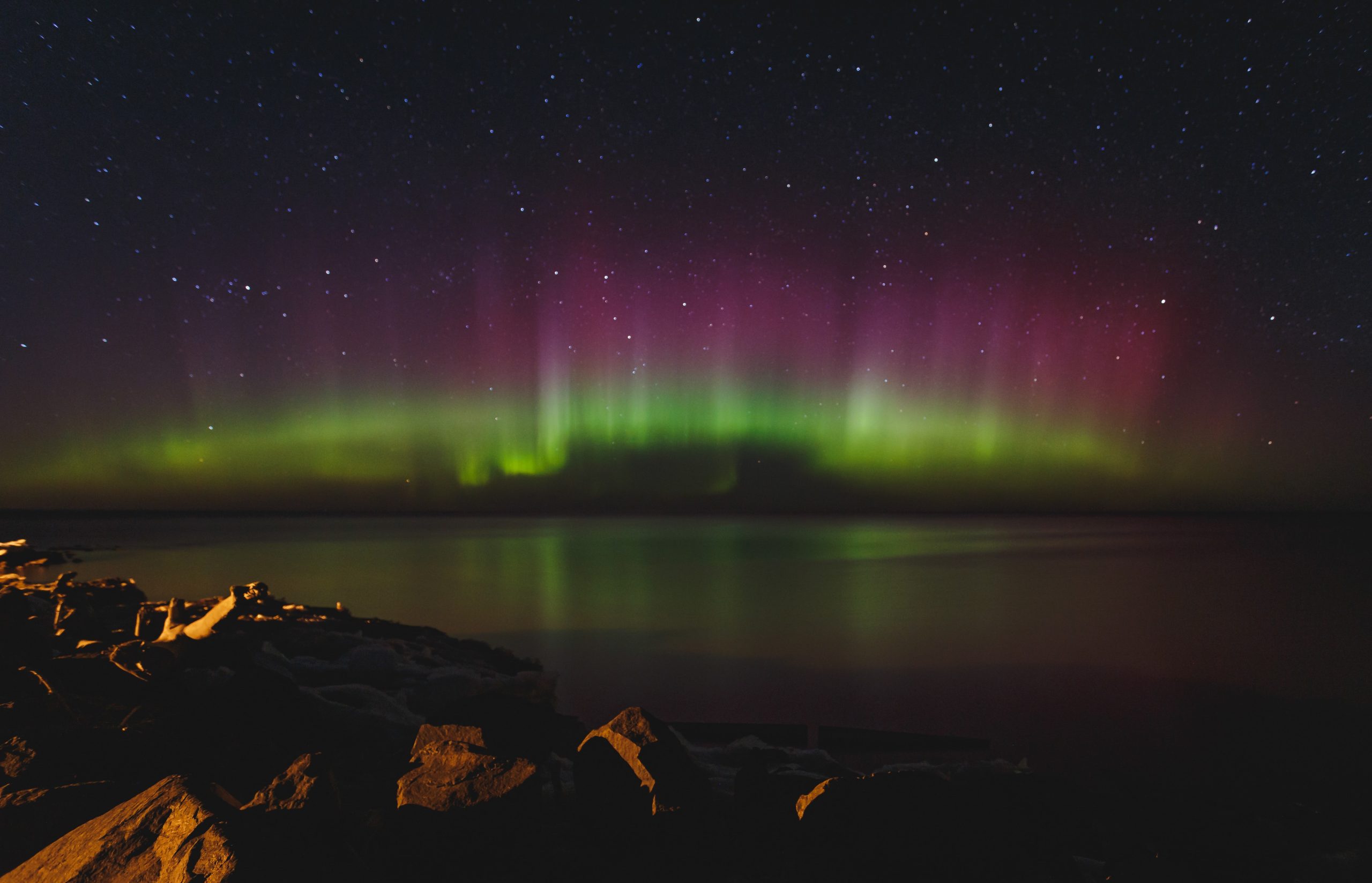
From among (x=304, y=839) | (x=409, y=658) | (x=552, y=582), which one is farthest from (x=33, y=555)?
(x=304, y=839)

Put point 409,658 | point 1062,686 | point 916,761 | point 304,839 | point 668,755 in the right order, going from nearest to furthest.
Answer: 1. point 304,839
2. point 668,755
3. point 916,761
4. point 409,658
5. point 1062,686

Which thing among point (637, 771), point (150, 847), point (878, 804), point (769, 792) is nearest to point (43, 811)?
point (150, 847)

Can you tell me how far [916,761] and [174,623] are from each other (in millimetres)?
6458

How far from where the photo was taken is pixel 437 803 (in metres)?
2.61

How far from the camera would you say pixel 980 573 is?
933 inches

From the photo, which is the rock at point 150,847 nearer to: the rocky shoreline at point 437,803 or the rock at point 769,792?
the rocky shoreline at point 437,803

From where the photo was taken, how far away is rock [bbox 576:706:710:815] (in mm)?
Answer: 2789

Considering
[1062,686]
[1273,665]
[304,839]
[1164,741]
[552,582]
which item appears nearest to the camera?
[304,839]

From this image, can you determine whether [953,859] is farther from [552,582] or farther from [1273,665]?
[552,582]

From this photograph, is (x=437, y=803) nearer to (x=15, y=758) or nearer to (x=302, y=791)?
(x=302, y=791)

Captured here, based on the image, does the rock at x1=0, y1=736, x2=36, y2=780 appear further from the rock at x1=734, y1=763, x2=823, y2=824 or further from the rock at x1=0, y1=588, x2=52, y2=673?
the rock at x1=734, y1=763, x2=823, y2=824

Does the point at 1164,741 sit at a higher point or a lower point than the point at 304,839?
lower

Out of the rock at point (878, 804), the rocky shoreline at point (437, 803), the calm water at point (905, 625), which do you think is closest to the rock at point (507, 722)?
the rocky shoreline at point (437, 803)

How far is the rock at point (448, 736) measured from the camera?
3.01 meters
